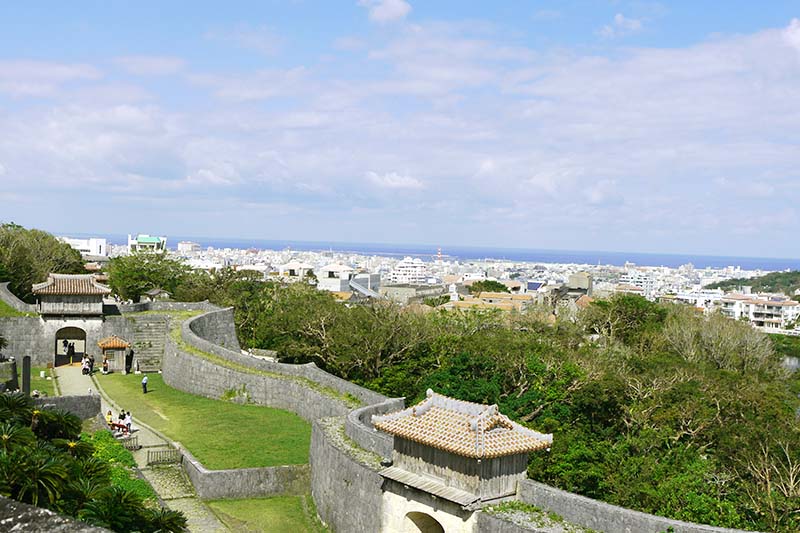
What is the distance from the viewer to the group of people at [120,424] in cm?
2326

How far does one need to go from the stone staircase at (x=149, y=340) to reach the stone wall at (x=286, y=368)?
1.96 metres

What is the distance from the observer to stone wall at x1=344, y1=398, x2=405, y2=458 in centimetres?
1883

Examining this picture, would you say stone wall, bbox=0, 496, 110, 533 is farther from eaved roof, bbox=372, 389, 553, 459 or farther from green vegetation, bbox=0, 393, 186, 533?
eaved roof, bbox=372, 389, 553, 459

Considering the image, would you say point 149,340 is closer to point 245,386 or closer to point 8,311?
point 8,311

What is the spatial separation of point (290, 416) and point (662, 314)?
33191 millimetres

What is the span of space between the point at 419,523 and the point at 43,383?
20.9 meters

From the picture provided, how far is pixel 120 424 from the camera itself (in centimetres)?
2375

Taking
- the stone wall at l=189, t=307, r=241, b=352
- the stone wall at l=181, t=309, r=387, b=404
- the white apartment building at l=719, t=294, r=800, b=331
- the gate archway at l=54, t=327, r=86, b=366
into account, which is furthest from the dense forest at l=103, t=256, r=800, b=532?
the white apartment building at l=719, t=294, r=800, b=331

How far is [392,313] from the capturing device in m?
37.4

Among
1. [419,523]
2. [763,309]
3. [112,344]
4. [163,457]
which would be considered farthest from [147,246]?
[763,309]

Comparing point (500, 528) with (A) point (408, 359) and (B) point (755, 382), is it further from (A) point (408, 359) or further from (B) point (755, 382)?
(B) point (755, 382)

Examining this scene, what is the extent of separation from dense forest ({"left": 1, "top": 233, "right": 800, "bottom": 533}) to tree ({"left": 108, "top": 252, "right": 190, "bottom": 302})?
379 inches

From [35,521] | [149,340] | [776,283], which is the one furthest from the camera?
[776,283]

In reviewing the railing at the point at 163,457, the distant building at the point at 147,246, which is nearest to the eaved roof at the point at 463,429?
the railing at the point at 163,457
